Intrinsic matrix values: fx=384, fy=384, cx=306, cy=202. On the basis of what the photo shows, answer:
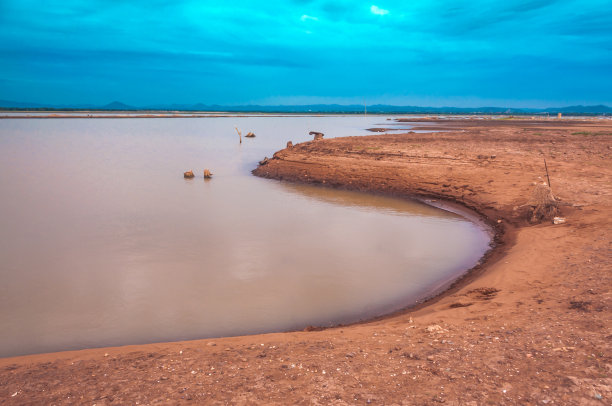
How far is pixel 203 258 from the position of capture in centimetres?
999

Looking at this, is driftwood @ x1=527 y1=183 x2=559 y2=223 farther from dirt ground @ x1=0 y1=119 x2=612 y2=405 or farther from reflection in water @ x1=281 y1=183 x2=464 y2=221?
reflection in water @ x1=281 y1=183 x2=464 y2=221

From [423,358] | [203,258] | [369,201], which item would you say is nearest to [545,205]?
[369,201]

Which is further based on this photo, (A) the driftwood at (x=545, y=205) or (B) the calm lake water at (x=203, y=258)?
(A) the driftwood at (x=545, y=205)

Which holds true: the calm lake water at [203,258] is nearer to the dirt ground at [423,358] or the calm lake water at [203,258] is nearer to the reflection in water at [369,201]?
the reflection in water at [369,201]

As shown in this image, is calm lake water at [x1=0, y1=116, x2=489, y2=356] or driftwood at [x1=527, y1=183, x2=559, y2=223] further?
driftwood at [x1=527, y1=183, x2=559, y2=223]

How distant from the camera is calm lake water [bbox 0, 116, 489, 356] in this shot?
22.7ft

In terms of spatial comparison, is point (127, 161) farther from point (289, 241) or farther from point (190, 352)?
point (190, 352)

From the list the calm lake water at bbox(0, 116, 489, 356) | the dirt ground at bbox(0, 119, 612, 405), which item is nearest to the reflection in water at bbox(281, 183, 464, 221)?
the calm lake water at bbox(0, 116, 489, 356)

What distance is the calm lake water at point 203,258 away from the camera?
6906 mm

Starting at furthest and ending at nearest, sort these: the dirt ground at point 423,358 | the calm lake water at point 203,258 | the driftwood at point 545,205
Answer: the driftwood at point 545,205
the calm lake water at point 203,258
the dirt ground at point 423,358

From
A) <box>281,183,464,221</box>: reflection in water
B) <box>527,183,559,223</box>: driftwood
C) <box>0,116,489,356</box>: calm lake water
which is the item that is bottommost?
<box>0,116,489,356</box>: calm lake water

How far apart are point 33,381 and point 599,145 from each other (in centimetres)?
2777

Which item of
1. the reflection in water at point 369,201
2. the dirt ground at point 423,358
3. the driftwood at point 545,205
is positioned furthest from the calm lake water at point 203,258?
the driftwood at point 545,205

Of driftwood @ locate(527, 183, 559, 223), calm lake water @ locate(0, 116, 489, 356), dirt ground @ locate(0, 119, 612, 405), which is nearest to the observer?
dirt ground @ locate(0, 119, 612, 405)
